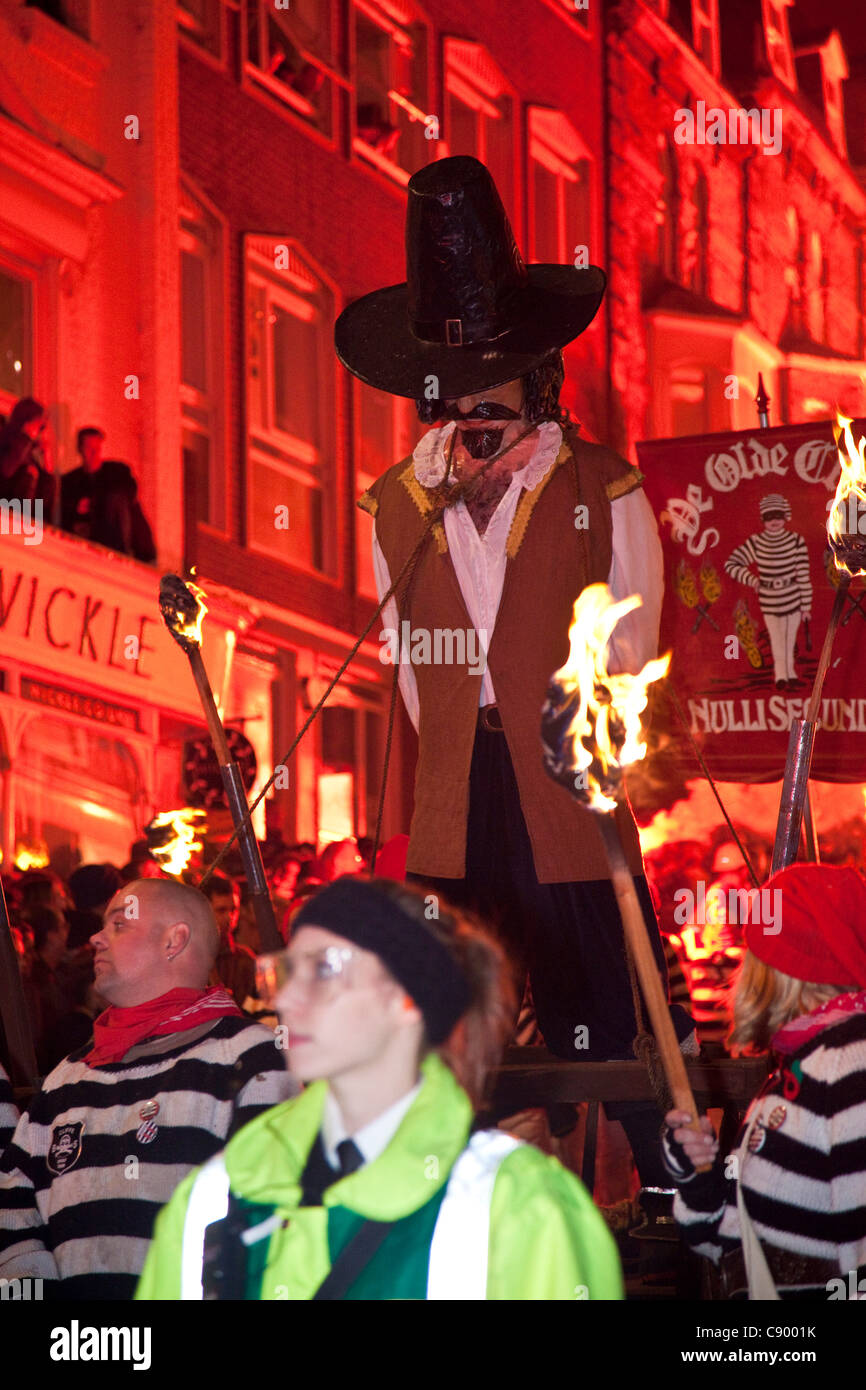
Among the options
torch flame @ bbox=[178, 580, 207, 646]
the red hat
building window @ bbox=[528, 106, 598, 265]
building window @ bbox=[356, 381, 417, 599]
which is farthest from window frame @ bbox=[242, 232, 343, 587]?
the red hat

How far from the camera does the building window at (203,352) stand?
11.8 m

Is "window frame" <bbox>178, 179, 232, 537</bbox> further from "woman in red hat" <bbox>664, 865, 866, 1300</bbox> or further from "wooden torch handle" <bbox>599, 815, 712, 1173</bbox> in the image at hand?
"wooden torch handle" <bbox>599, 815, 712, 1173</bbox>

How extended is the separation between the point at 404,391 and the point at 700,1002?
24.5 ft

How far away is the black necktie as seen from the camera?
222cm

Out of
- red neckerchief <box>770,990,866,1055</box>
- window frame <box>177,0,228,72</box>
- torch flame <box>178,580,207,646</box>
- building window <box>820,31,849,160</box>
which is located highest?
building window <box>820,31,849,160</box>

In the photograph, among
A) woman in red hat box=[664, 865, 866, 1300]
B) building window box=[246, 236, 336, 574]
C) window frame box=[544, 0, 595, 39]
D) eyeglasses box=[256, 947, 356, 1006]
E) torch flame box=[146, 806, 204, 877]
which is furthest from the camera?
window frame box=[544, 0, 595, 39]

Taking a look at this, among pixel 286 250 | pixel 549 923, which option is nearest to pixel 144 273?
pixel 286 250

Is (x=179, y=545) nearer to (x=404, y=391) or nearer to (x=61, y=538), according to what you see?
(x=61, y=538)

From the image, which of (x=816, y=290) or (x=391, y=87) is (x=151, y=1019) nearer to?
(x=391, y=87)

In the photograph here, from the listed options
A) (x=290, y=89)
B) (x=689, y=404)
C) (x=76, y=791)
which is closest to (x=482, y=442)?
(x=76, y=791)

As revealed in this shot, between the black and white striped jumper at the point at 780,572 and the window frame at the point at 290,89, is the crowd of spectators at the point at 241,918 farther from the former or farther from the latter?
the window frame at the point at 290,89

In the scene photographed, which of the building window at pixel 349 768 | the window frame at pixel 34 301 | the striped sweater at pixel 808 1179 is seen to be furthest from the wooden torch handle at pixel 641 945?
the building window at pixel 349 768

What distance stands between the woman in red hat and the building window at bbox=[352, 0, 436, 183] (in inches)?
452

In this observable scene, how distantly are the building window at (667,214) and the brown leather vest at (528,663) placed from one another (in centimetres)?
1319
